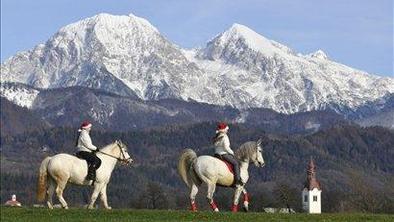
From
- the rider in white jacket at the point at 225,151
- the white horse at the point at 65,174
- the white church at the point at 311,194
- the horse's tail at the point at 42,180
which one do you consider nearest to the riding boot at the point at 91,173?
the white horse at the point at 65,174

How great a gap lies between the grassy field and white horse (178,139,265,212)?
306cm

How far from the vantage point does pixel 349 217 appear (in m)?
45.7

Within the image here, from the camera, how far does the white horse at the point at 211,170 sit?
157 ft

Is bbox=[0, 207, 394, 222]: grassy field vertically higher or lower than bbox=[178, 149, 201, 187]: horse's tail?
lower

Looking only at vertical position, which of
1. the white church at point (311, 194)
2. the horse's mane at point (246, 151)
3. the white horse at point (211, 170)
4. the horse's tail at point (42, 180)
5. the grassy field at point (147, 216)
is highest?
the white church at point (311, 194)

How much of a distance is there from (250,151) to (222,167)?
2.16 meters

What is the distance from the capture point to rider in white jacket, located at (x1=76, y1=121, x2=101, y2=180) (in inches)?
1877

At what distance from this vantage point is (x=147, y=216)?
44281 mm

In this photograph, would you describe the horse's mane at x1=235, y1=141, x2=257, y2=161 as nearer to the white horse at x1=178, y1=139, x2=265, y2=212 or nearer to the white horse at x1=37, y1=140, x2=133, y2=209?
the white horse at x1=178, y1=139, x2=265, y2=212

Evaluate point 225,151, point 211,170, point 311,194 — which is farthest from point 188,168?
point 311,194

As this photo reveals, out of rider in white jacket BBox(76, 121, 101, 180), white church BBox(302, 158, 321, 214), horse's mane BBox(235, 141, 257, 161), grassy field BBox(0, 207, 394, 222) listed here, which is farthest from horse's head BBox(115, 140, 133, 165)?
white church BBox(302, 158, 321, 214)

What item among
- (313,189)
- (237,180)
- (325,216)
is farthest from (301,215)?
(313,189)

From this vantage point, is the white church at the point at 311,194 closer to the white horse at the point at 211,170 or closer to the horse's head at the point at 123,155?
the white horse at the point at 211,170

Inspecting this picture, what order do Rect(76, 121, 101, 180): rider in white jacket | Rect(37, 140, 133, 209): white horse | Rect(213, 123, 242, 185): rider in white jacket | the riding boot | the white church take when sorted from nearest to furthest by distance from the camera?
1. Rect(37, 140, 133, 209): white horse
2. the riding boot
3. Rect(76, 121, 101, 180): rider in white jacket
4. Rect(213, 123, 242, 185): rider in white jacket
5. the white church
